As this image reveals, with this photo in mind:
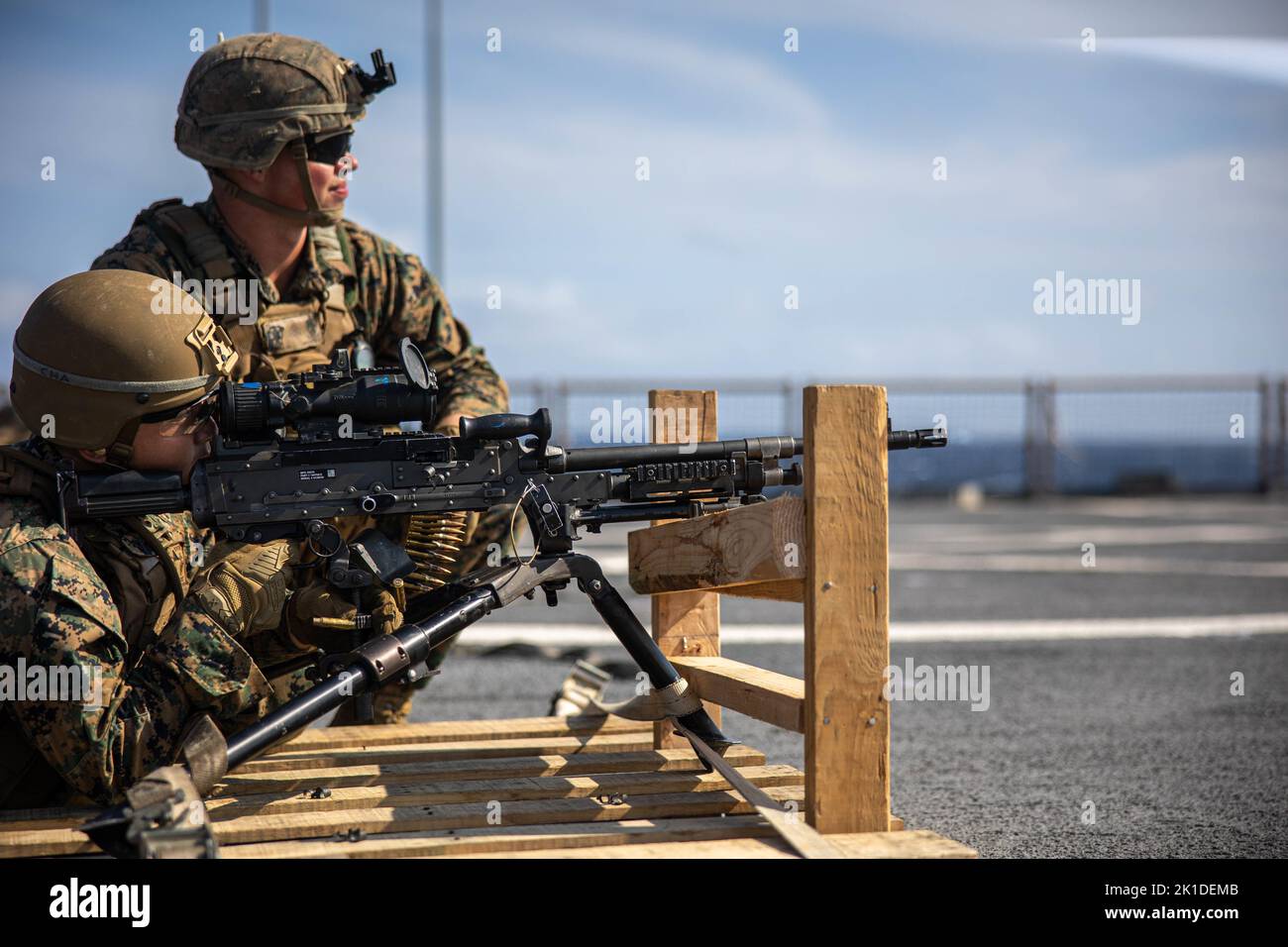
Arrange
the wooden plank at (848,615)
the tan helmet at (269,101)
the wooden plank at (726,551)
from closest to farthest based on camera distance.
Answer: the wooden plank at (848,615) → the wooden plank at (726,551) → the tan helmet at (269,101)

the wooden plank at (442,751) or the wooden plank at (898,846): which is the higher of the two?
the wooden plank at (898,846)

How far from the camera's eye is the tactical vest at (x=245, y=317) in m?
4.44

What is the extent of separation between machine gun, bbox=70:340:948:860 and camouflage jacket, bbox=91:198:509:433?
4.14 feet

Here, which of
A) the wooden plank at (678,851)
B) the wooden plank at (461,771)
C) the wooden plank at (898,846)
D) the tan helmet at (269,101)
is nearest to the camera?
the wooden plank at (898,846)

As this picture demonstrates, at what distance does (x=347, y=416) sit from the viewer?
125 inches

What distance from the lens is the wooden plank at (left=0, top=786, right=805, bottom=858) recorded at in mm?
2785

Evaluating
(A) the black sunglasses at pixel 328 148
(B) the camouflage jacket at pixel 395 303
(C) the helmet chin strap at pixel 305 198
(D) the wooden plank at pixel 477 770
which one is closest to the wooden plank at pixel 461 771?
(D) the wooden plank at pixel 477 770

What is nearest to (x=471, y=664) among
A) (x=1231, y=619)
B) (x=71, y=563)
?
(x=71, y=563)

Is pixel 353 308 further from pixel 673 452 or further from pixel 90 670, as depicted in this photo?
pixel 90 670

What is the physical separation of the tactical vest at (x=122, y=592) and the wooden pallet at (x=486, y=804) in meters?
0.13

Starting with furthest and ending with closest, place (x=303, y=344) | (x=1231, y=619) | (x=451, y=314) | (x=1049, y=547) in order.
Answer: (x=1049, y=547) < (x=1231, y=619) < (x=451, y=314) < (x=303, y=344)

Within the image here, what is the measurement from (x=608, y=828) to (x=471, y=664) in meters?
4.39

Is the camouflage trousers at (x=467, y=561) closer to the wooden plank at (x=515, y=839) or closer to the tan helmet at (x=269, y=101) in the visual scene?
the tan helmet at (x=269, y=101)
